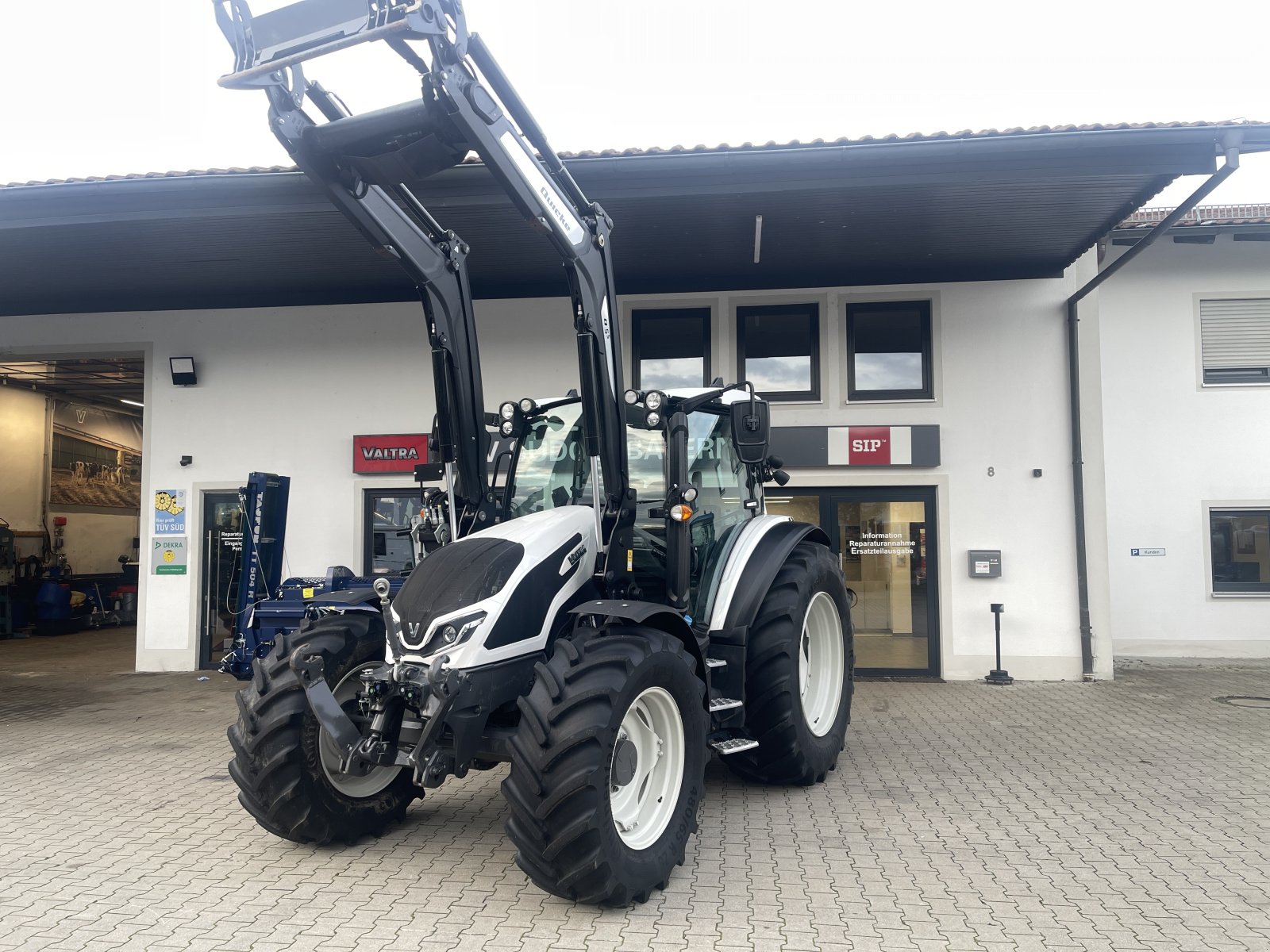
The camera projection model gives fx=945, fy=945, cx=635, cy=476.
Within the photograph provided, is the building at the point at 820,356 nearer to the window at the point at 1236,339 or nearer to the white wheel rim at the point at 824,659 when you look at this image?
the window at the point at 1236,339

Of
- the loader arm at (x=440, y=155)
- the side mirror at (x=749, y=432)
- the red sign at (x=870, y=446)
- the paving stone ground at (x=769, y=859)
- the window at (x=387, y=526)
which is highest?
the loader arm at (x=440, y=155)

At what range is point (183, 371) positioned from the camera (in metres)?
10.6

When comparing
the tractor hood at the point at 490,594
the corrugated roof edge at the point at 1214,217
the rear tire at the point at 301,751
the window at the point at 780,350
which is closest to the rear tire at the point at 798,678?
the tractor hood at the point at 490,594

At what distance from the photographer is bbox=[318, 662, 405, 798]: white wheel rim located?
14.4 feet

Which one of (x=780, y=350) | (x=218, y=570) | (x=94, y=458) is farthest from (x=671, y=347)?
(x=94, y=458)

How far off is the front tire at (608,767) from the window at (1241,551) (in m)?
9.29

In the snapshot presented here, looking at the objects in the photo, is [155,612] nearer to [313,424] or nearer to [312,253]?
[313,424]

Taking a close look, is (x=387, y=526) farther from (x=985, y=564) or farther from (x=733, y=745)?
(x=733, y=745)

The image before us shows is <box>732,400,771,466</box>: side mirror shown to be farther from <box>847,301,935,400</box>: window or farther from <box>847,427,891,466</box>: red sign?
<box>847,301,935,400</box>: window

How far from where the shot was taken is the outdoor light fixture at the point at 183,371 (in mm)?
10594

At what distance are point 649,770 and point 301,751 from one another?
156 cm

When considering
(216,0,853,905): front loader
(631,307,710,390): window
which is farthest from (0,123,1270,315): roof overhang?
(216,0,853,905): front loader

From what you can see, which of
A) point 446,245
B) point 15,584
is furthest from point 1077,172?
point 15,584

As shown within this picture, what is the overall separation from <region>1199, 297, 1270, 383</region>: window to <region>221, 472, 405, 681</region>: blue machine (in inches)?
377
